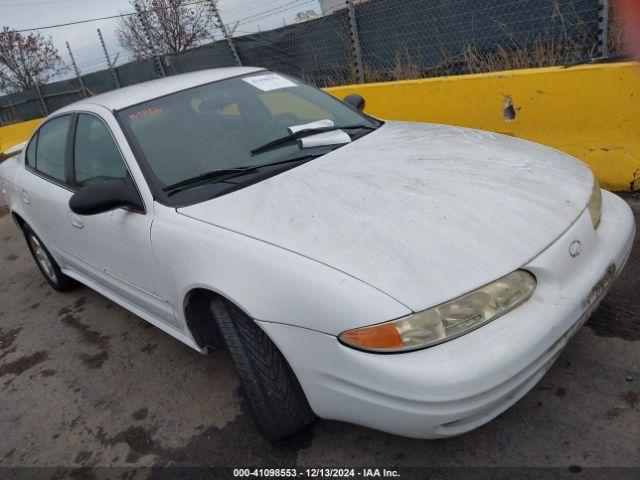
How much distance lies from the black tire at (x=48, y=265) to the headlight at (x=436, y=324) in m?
3.14

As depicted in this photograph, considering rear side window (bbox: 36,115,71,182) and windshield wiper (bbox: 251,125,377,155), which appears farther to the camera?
rear side window (bbox: 36,115,71,182)

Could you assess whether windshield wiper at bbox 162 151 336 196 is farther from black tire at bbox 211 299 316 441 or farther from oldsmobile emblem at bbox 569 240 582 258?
oldsmobile emblem at bbox 569 240 582 258

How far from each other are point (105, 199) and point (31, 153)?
6.42 ft

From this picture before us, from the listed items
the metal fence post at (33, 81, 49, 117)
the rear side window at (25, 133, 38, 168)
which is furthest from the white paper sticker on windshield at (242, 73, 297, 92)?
the metal fence post at (33, 81, 49, 117)

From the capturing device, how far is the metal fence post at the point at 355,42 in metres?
6.32

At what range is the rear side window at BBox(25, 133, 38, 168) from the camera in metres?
3.83

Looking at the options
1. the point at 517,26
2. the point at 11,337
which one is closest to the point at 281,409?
the point at 11,337

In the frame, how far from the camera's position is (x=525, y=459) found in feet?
6.26

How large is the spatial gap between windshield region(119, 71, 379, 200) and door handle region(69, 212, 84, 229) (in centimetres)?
70

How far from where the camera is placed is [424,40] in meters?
6.07

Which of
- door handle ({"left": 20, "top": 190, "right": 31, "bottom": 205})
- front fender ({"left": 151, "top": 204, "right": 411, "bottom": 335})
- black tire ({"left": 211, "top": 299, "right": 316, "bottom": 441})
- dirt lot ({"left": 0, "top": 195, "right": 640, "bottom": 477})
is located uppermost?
door handle ({"left": 20, "top": 190, "right": 31, "bottom": 205})

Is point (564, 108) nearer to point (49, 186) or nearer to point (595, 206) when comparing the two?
point (595, 206)

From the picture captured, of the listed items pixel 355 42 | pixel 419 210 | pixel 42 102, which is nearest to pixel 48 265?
pixel 419 210

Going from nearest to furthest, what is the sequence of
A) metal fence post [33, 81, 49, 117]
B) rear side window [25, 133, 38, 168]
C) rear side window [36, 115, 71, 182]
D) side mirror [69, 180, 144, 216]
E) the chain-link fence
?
side mirror [69, 180, 144, 216]
rear side window [36, 115, 71, 182]
rear side window [25, 133, 38, 168]
the chain-link fence
metal fence post [33, 81, 49, 117]
